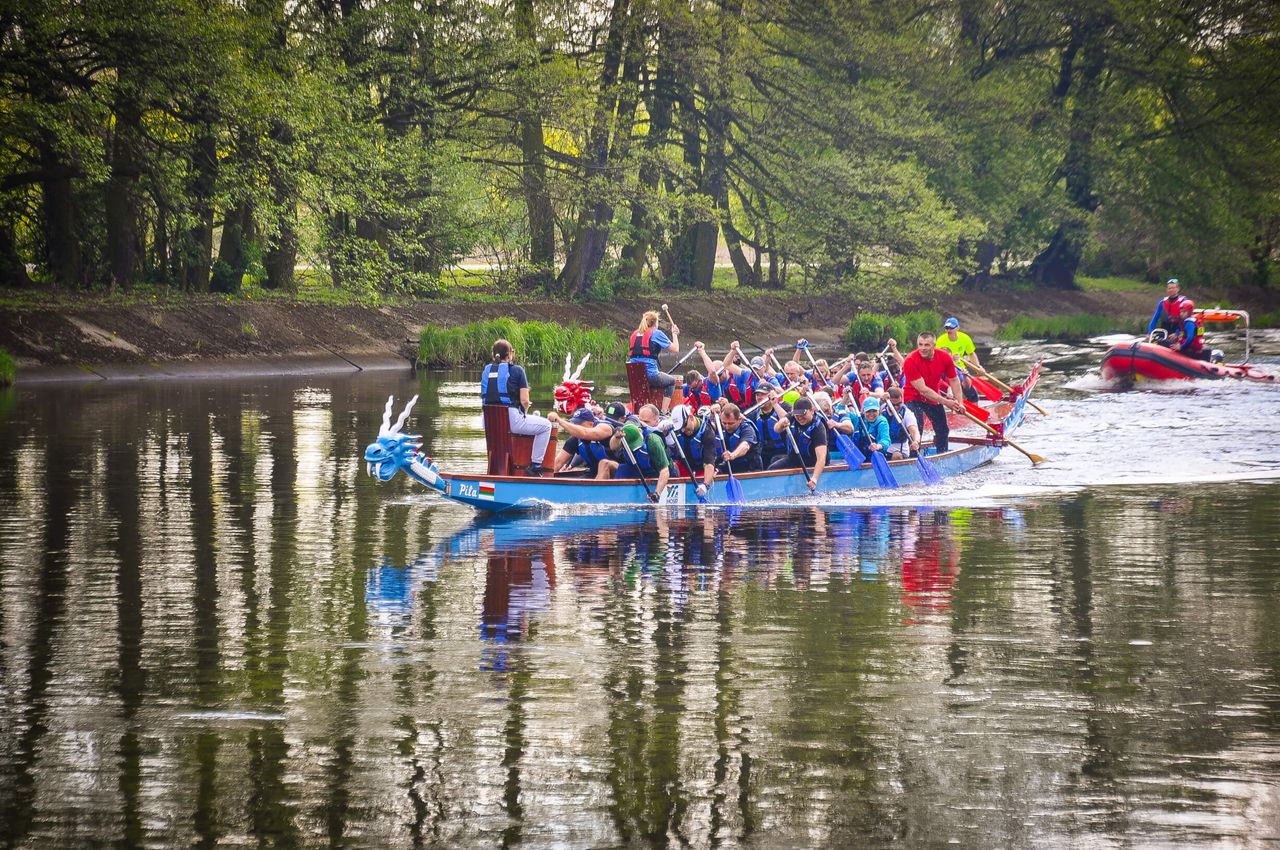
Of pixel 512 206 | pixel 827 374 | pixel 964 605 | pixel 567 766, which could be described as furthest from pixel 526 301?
pixel 567 766

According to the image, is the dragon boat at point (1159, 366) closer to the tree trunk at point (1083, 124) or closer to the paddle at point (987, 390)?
the paddle at point (987, 390)

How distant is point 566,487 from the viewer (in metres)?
17.5

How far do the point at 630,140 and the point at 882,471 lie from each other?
2980 cm

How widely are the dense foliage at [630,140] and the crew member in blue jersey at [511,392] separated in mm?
18663

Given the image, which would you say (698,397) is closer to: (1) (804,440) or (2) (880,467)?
(1) (804,440)

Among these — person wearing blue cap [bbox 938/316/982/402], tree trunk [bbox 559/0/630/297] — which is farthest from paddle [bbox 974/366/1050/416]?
tree trunk [bbox 559/0/630/297]

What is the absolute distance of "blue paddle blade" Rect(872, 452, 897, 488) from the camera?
20.0m

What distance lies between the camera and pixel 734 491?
1872 centimetres

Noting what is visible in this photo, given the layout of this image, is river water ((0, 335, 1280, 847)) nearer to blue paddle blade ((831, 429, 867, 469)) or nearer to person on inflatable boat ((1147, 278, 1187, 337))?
blue paddle blade ((831, 429, 867, 469))

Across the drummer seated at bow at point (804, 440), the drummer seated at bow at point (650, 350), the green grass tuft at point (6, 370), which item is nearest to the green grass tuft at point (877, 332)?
the green grass tuft at point (6, 370)

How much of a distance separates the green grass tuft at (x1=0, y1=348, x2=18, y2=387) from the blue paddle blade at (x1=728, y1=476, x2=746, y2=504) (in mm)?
19359

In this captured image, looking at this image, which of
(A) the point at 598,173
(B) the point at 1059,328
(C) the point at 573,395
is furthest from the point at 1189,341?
(C) the point at 573,395

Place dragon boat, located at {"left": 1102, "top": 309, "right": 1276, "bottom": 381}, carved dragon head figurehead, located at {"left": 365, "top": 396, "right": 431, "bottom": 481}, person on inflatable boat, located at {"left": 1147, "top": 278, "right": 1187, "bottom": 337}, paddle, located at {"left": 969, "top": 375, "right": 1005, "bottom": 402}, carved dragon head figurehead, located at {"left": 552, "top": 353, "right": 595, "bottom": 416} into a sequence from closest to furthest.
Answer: carved dragon head figurehead, located at {"left": 365, "top": 396, "right": 431, "bottom": 481}
carved dragon head figurehead, located at {"left": 552, "top": 353, "right": 595, "bottom": 416}
paddle, located at {"left": 969, "top": 375, "right": 1005, "bottom": 402}
dragon boat, located at {"left": 1102, "top": 309, "right": 1276, "bottom": 381}
person on inflatable boat, located at {"left": 1147, "top": 278, "right": 1187, "bottom": 337}

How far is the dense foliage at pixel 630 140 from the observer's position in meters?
34.9
